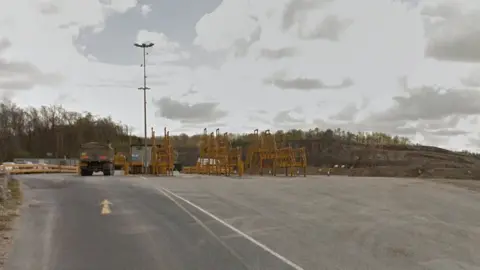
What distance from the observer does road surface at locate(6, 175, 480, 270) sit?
34.2ft

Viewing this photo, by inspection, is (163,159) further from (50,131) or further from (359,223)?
(50,131)

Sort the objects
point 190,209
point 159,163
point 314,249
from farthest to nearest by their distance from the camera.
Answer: point 159,163, point 190,209, point 314,249

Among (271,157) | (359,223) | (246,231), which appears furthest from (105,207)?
(271,157)

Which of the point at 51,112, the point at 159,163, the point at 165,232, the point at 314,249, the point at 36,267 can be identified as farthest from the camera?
the point at 51,112

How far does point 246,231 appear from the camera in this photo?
546 inches

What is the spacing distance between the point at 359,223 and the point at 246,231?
345 cm

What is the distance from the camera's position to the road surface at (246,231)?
10.4 meters

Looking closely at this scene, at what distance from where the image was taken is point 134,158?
60.9 metres

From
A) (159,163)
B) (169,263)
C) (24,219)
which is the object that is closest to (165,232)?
(169,263)

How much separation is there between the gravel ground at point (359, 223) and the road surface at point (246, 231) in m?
0.02

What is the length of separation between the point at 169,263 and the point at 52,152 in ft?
378

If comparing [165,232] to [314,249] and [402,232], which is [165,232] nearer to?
[314,249]

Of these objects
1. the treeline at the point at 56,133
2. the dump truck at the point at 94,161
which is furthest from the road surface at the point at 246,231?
the treeline at the point at 56,133

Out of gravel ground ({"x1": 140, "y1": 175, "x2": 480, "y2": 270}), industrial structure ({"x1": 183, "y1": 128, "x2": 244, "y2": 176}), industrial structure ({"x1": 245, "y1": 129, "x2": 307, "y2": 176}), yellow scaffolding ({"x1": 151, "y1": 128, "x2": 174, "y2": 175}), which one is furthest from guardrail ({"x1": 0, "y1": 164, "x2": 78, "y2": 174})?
gravel ground ({"x1": 140, "y1": 175, "x2": 480, "y2": 270})
